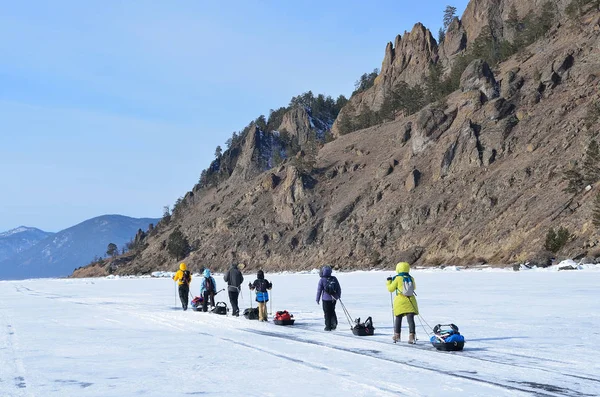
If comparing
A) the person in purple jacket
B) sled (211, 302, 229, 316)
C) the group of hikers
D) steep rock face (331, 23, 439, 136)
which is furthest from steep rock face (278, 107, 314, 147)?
the person in purple jacket

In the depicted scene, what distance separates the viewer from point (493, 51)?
4099 inches

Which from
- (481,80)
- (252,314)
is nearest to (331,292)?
(252,314)

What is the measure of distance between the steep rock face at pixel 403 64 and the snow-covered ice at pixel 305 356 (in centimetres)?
11468

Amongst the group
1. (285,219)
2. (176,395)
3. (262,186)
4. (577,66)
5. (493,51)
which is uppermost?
(493,51)

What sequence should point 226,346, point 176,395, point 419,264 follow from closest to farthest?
point 176,395
point 226,346
point 419,264

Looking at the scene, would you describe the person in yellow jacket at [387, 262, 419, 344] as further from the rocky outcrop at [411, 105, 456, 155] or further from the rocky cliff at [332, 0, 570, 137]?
the rocky cliff at [332, 0, 570, 137]

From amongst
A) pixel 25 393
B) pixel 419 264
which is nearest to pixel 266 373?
pixel 25 393

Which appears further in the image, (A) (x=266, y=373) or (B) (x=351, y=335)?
(B) (x=351, y=335)

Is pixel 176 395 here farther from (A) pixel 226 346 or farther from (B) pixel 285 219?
(B) pixel 285 219

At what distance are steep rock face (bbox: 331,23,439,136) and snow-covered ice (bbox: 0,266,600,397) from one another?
376 ft

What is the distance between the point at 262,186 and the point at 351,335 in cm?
9933

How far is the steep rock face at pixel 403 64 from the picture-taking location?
443 feet

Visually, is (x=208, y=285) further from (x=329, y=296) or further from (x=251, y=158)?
(x=251, y=158)

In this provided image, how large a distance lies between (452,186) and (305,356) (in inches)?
2636
